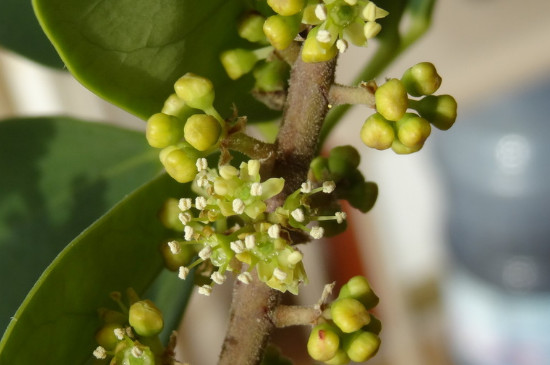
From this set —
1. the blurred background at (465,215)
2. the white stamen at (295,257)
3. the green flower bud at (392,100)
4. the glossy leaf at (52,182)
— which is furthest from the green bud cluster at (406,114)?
the blurred background at (465,215)

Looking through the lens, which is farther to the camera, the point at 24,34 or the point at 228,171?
the point at 24,34

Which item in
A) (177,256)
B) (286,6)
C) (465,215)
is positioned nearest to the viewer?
(286,6)

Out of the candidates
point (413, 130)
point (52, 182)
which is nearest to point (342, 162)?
point (413, 130)

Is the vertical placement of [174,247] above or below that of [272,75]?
below

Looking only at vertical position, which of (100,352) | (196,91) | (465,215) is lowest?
(465,215)

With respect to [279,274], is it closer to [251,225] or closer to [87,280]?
[251,225]

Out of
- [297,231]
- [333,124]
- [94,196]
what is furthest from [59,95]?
[297,231]
